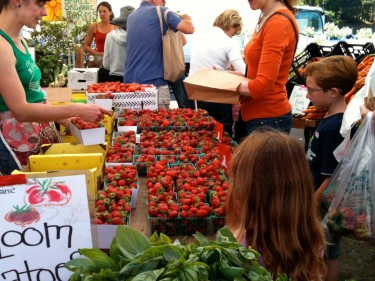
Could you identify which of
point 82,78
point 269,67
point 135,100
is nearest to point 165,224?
point 269,67

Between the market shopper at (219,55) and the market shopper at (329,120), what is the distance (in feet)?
6.51

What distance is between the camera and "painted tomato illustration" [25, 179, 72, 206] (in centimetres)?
160

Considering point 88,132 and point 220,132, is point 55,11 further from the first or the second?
point 88,132

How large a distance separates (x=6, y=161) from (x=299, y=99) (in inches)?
164

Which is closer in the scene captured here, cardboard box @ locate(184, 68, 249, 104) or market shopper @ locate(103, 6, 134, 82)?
cardboard box @ locate(184, 68, 249, 104)

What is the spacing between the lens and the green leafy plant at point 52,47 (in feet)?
21.3

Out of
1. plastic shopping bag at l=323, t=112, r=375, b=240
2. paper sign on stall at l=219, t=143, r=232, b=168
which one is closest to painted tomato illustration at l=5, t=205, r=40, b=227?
paper sign on stall at l=219, t=143, r=232, b=168

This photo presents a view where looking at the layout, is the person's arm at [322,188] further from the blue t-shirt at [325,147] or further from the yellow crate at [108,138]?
the yellow crate at [108,138]

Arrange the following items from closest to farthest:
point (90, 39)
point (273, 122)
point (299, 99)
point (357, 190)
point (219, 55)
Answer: point (357, 190) < point (273, 122) < point (219, 55) < point (299, 99) < point (90, 39)

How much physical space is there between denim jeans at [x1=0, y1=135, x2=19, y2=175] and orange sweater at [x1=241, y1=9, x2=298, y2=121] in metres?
1.41

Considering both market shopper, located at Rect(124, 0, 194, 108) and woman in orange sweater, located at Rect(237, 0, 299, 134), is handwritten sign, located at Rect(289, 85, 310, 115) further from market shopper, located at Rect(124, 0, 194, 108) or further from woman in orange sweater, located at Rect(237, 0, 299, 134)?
woman in orange sweater, located at Rect(237, 0, 299, 134)

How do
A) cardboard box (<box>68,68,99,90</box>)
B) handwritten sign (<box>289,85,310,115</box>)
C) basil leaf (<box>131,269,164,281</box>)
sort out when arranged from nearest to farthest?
basil leaf (<box>131,269,164,281</box>) → cardboard box (<box>68,68,99,90</box>) → handwritten sign (<box>289,85,310,115</box>)

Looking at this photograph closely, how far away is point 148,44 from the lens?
15.4 ft

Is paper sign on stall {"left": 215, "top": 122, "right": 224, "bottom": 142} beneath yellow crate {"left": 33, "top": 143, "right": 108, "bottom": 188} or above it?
beneath
